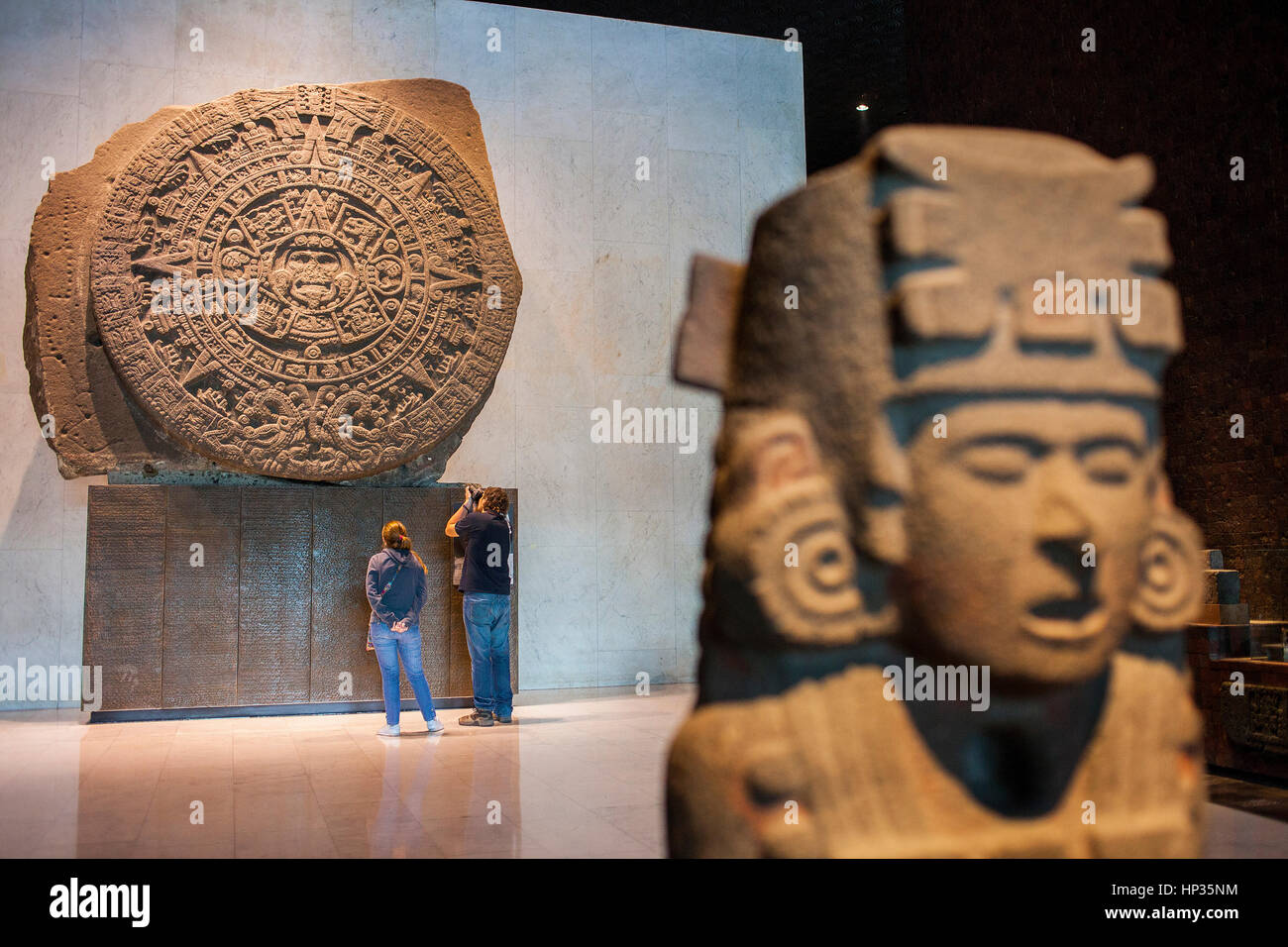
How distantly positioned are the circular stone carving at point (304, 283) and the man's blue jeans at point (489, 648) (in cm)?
118

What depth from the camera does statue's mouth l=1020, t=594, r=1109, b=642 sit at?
7.22ft

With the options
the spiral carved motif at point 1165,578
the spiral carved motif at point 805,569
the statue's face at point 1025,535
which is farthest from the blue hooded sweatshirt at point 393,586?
the spiral carved motif at point 1165,578

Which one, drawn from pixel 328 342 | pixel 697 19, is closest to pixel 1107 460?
pixel 328 342

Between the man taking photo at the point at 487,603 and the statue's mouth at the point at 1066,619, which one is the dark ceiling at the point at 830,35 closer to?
the man taking photo at the point at 487,603

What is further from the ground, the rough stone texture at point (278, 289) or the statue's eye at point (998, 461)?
the rough stone texture at point (278, 289)

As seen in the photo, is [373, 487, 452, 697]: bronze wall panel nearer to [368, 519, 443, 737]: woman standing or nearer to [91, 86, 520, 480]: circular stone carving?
[91, 86, 520, 480]: circular stone carving

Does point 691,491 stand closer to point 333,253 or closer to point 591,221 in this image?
point 591,221

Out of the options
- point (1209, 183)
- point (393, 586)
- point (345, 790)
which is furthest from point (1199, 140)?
point (345, 790)

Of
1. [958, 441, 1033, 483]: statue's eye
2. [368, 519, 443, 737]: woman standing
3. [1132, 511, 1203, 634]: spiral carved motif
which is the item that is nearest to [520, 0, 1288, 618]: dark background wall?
[1132, 511, 1203, 634]: spiral carved motif

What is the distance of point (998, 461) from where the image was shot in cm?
221

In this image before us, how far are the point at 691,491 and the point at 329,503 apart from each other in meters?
3.34

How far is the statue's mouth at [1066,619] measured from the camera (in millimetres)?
2199

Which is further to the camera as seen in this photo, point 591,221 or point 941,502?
point 591,221
